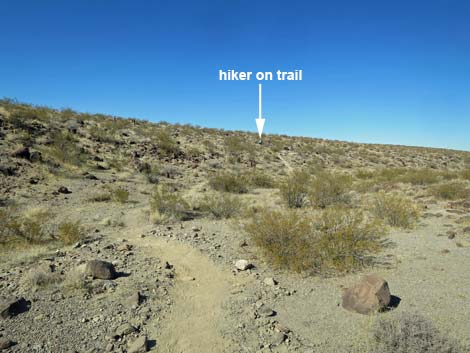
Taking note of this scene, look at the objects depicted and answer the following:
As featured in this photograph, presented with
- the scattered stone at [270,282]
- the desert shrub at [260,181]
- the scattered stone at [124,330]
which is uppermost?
the desert shrub at [260,181]

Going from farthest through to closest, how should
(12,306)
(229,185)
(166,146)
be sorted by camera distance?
1. (166,146)
2. (229,185)
3. (12,306)

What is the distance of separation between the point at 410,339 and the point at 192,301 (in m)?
2.88

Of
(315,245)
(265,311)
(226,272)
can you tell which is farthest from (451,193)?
(265,311)

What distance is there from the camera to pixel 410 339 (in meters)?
3.38

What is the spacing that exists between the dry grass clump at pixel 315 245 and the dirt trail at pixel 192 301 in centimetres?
111

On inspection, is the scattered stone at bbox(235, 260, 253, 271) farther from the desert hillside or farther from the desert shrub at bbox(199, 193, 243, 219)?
the desert shrub at bbox(199, 193, 243, 219)

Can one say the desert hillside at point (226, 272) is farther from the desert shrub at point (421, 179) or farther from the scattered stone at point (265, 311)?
the desert shrub at point (421, 179)

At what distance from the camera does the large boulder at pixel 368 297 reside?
14.3 feet

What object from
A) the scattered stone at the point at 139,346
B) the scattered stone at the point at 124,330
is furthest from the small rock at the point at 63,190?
the scattered stone at the point at 139,346

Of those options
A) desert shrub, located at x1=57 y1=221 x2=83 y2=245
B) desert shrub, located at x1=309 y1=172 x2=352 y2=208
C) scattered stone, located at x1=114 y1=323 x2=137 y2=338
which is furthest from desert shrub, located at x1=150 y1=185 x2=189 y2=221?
scattered stone, located at x1=114 y1=323 x2=137 y2=338

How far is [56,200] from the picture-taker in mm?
11633

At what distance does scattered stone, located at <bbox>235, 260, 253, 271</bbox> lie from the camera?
20.0 feet

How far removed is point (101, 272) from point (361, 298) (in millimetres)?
3996

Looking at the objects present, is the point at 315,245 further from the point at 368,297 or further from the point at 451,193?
the point at 451,193
